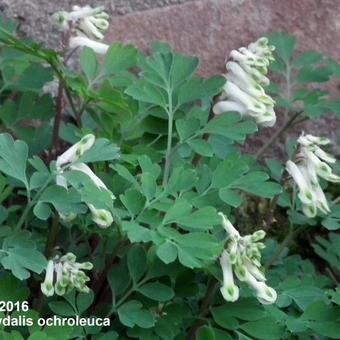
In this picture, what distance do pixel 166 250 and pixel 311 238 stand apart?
0.82 meters

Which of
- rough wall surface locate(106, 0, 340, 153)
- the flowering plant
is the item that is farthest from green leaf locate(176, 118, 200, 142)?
rough wall surface locate(106, 0, 340, 153)

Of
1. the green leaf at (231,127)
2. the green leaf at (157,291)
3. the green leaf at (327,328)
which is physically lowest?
the green leaf at (327,328)

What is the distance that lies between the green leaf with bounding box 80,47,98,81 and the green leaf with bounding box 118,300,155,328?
44cm

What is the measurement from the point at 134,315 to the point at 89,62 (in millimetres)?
482

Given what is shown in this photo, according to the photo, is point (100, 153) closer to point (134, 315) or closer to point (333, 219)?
point (134, 315)

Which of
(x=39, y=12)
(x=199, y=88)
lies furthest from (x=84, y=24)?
(x=39, y=12)

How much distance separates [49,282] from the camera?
49.8 inches

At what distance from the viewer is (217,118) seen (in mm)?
1490

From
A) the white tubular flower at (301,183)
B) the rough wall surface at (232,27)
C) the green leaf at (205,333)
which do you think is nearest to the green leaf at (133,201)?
the green leaf at (205,333)

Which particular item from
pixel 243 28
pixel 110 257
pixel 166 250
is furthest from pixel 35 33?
pixel 166 250

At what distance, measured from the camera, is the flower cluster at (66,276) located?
1.27 m

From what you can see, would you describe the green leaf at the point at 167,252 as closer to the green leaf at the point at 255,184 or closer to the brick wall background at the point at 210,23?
the green leaf at the point at 255,184

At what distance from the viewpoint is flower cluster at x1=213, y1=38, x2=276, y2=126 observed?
151 cm

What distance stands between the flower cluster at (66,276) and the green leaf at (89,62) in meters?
0.40
